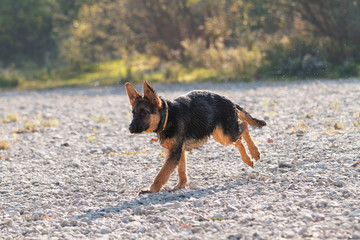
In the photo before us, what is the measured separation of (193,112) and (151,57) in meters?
21.7

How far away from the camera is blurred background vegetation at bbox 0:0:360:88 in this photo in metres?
20.1

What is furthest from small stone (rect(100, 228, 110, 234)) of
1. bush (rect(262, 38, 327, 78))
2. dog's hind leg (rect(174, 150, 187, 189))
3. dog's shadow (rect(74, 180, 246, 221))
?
bush (rect(262, 38, 327, 78))

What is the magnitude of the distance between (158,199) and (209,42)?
20900 millimetres

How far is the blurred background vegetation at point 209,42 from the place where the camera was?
65.9ft

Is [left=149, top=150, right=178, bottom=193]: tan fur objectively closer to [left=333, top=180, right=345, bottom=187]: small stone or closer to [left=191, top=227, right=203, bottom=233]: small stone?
[left=191, top=227, right=203, bottom=233]: small stone

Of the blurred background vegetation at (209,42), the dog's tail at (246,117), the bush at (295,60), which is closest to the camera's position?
the dog's tail at (246,117)

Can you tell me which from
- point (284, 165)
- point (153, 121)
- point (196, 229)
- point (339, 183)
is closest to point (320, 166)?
point (284, 165)

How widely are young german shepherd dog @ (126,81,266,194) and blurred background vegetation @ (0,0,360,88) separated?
12426mm

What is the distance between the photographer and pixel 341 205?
16.9 feet

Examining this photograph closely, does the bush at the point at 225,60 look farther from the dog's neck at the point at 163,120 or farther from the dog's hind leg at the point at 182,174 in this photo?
the dog's neck at the point at 163,120

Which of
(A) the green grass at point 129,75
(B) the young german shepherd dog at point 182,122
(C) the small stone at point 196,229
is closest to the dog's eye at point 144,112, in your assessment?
(B) the young german shepherd dog at point 182,122

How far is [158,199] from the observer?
6086mm

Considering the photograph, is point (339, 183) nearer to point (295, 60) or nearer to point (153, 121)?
point (153, 121)

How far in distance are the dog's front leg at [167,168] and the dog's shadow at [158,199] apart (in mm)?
84
